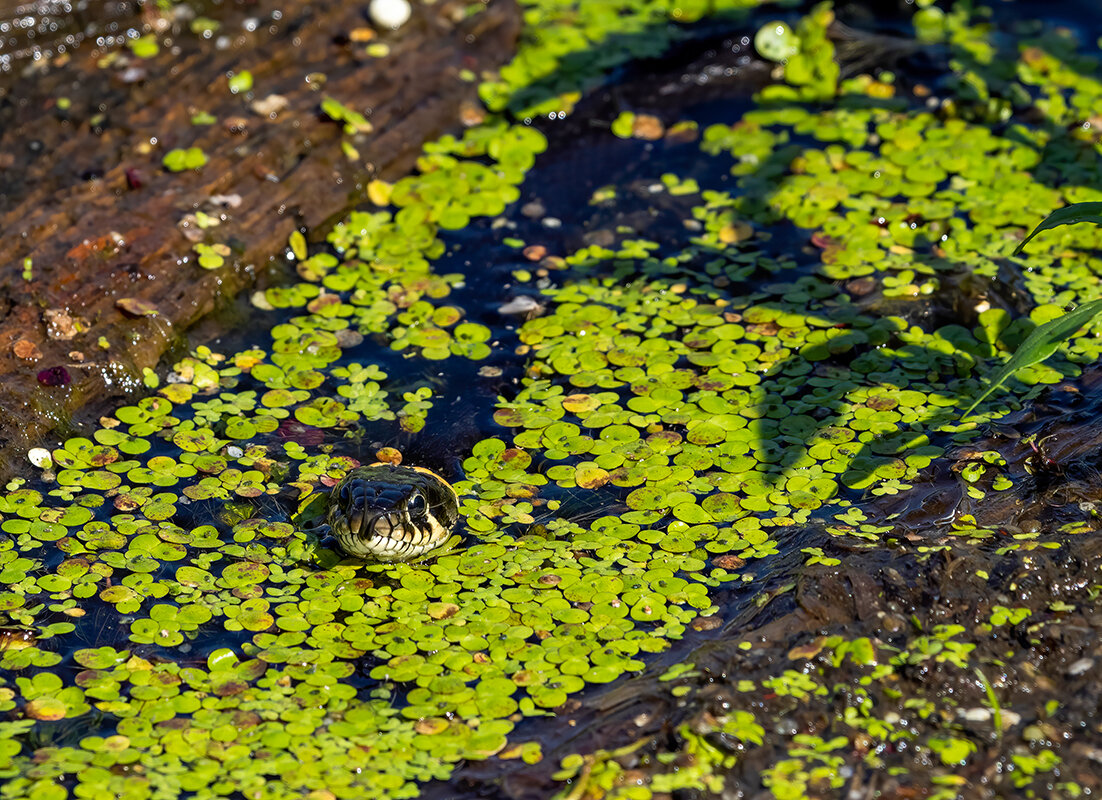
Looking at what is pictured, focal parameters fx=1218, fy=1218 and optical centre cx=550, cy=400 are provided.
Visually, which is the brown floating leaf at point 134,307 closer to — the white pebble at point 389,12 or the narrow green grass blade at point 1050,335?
the white pebble at point 389,12

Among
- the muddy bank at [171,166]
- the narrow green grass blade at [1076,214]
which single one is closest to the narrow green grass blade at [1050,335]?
the narrow green grass blade at [1076,214]

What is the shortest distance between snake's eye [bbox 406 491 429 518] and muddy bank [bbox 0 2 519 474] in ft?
5.59

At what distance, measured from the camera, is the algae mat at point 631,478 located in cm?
352

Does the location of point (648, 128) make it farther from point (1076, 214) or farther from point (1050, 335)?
point (1050, 335)

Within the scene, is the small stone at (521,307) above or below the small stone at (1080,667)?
above

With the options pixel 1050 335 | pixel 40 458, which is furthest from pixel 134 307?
pixel 1050 335

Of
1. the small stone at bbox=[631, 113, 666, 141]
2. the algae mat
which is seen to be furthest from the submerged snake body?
the small stone at bbox=[631, 113, 666, 141]

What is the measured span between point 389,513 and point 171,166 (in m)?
2.89

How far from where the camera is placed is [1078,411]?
191 inches

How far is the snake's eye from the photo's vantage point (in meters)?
4.24

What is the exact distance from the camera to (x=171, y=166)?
6.18 m

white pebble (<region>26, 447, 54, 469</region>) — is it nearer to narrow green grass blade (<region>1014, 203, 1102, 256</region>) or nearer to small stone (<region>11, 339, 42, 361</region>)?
small stone (<region>11, 339, 42, 361</region>)

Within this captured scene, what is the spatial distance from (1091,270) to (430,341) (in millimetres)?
3206

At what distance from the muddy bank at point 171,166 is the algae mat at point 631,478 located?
205 mm
